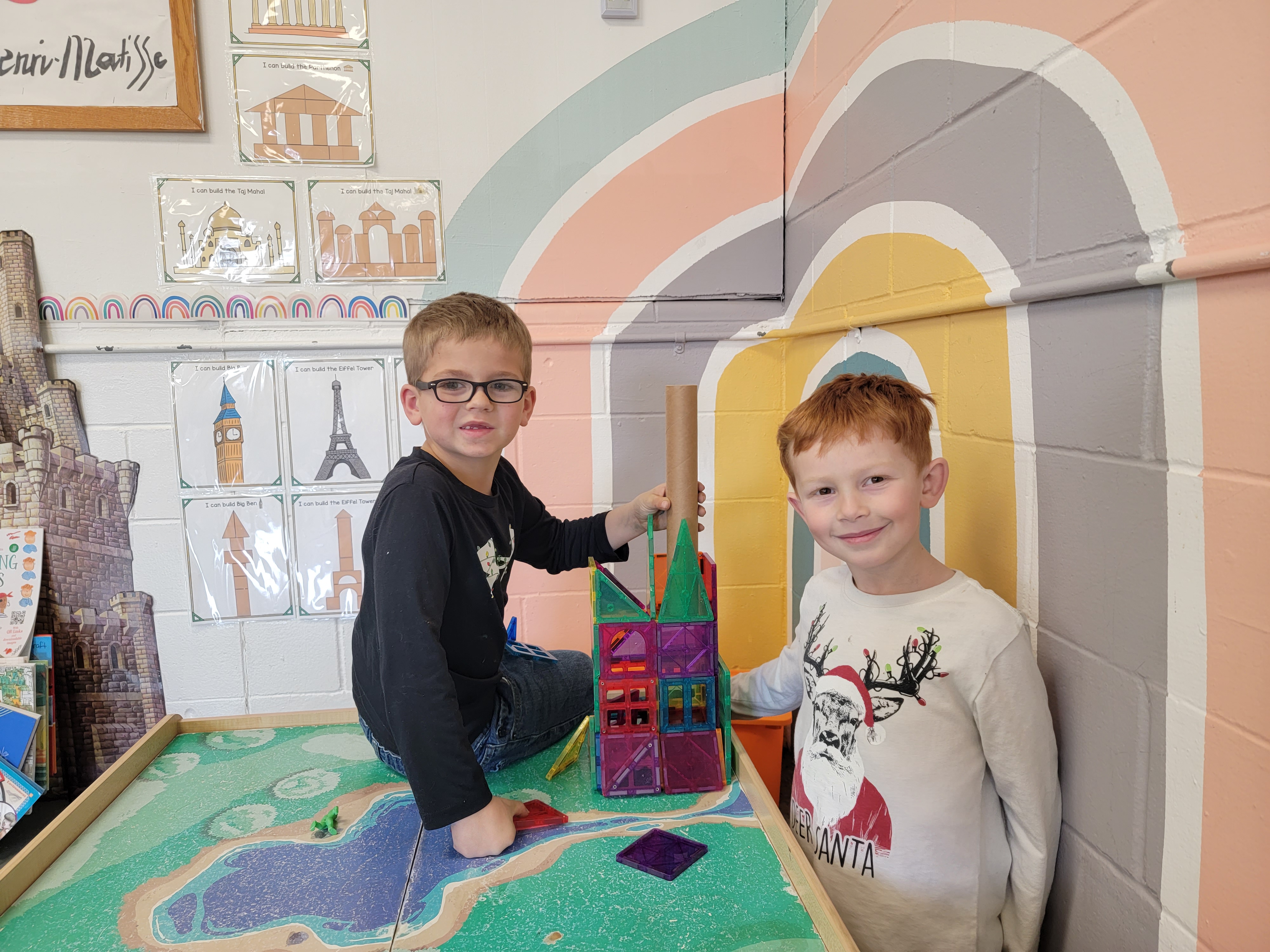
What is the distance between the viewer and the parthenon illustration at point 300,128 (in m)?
1.64

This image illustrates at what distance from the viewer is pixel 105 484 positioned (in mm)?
1693

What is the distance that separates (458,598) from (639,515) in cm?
41

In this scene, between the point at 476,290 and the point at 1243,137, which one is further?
the point at 476,290

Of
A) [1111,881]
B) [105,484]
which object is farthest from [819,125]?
[105,484]

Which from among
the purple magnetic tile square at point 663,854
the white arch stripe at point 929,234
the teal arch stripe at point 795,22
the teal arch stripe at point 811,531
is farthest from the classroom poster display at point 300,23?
the purple magnetic tile square at point 663,854

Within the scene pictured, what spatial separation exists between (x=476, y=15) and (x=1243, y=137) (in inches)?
58.9

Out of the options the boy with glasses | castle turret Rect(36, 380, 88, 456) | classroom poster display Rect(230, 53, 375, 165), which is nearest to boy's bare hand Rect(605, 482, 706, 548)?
the boy with glasses

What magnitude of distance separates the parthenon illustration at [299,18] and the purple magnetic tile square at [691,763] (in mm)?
1568

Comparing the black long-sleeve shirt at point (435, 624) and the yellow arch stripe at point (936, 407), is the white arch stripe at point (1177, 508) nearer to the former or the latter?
the yellow arch stripe at point (936, 407)

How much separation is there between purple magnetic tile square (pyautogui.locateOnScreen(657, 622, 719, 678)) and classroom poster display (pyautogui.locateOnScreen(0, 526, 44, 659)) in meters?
1.39

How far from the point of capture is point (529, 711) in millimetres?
1312

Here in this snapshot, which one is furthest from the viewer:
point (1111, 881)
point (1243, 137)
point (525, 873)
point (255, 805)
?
point (255, 805)

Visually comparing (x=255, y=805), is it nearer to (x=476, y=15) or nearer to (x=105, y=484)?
(x=105, y=484)

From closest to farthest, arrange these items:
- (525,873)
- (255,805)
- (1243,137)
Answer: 1. (1243,137)
2. (525,873)
3. (255,805)
